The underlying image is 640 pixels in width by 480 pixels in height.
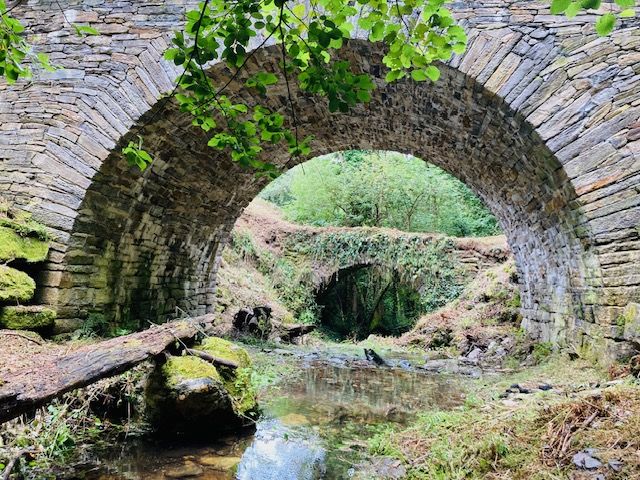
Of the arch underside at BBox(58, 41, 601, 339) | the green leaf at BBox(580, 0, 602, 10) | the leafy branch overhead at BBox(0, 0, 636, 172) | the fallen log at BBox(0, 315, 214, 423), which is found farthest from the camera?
the arch underside at BBox(58, 41, 601, 339)

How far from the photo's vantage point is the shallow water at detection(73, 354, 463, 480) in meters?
2.76

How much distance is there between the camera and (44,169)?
14.9ft

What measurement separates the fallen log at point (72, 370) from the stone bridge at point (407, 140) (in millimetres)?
1855

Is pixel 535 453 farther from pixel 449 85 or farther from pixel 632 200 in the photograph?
pixel 449 85

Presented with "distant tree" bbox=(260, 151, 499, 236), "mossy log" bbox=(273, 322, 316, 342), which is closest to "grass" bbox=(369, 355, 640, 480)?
"mossy log" bbox=(273, 322, 316, 342)

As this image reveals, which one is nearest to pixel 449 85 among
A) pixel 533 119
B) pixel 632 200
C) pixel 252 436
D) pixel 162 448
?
pixel 533 119

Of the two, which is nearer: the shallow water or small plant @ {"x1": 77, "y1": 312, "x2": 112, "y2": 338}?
the shallow water

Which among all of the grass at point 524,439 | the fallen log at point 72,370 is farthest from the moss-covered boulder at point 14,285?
the grass at point 524,439

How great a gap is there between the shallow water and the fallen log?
1.94 ft

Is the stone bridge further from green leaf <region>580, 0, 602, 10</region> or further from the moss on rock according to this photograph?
green leaf <region>580, 0, 602, 10</region>

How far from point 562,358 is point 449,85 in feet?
10.3

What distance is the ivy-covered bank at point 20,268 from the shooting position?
4102mm

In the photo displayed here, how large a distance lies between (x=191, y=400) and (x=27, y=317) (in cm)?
208

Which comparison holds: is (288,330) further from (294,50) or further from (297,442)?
(294,50)
